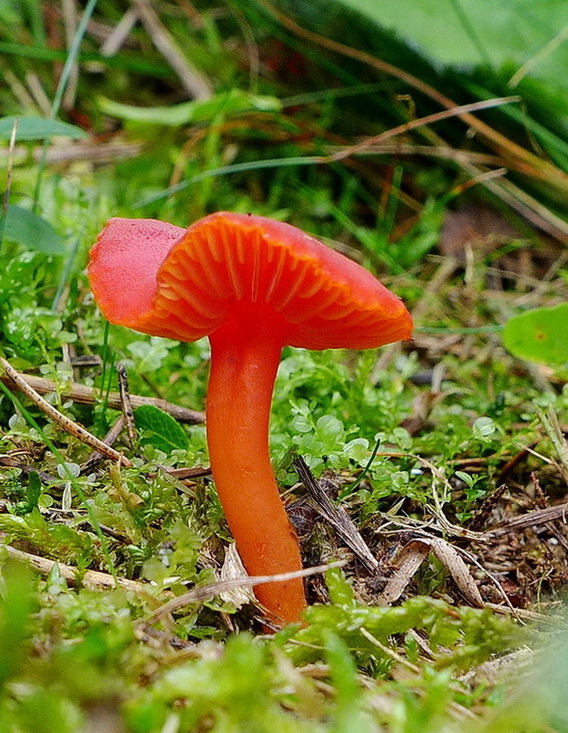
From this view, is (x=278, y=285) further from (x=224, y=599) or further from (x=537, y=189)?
(x=537, y=189)

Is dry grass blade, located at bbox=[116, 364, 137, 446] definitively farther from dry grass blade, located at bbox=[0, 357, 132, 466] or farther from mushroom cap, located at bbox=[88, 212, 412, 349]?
mushroom cap, located at bbox=[88, 212, 412, 349]

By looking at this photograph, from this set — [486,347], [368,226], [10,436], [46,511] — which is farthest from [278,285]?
[368,226]

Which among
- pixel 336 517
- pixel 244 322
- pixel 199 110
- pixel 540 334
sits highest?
pixel 199 110

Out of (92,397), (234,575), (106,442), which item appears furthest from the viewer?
(92,397)

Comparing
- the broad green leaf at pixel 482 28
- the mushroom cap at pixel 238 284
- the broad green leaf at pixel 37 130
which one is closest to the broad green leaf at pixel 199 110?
the broad green leaf at pixel 482 28

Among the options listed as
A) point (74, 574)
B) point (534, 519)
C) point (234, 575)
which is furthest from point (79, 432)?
point (534, 519)

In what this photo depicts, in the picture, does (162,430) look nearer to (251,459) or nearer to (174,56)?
(251,459)

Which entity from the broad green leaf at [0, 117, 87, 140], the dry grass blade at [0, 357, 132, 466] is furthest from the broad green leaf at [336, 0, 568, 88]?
the dry grass blade at [0, 357, 132, 466]

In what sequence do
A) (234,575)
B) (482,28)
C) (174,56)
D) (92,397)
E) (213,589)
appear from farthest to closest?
1. (174,56)
2. (482,28)
3. (92,397)
4. (234,575)
5. (213,589)
